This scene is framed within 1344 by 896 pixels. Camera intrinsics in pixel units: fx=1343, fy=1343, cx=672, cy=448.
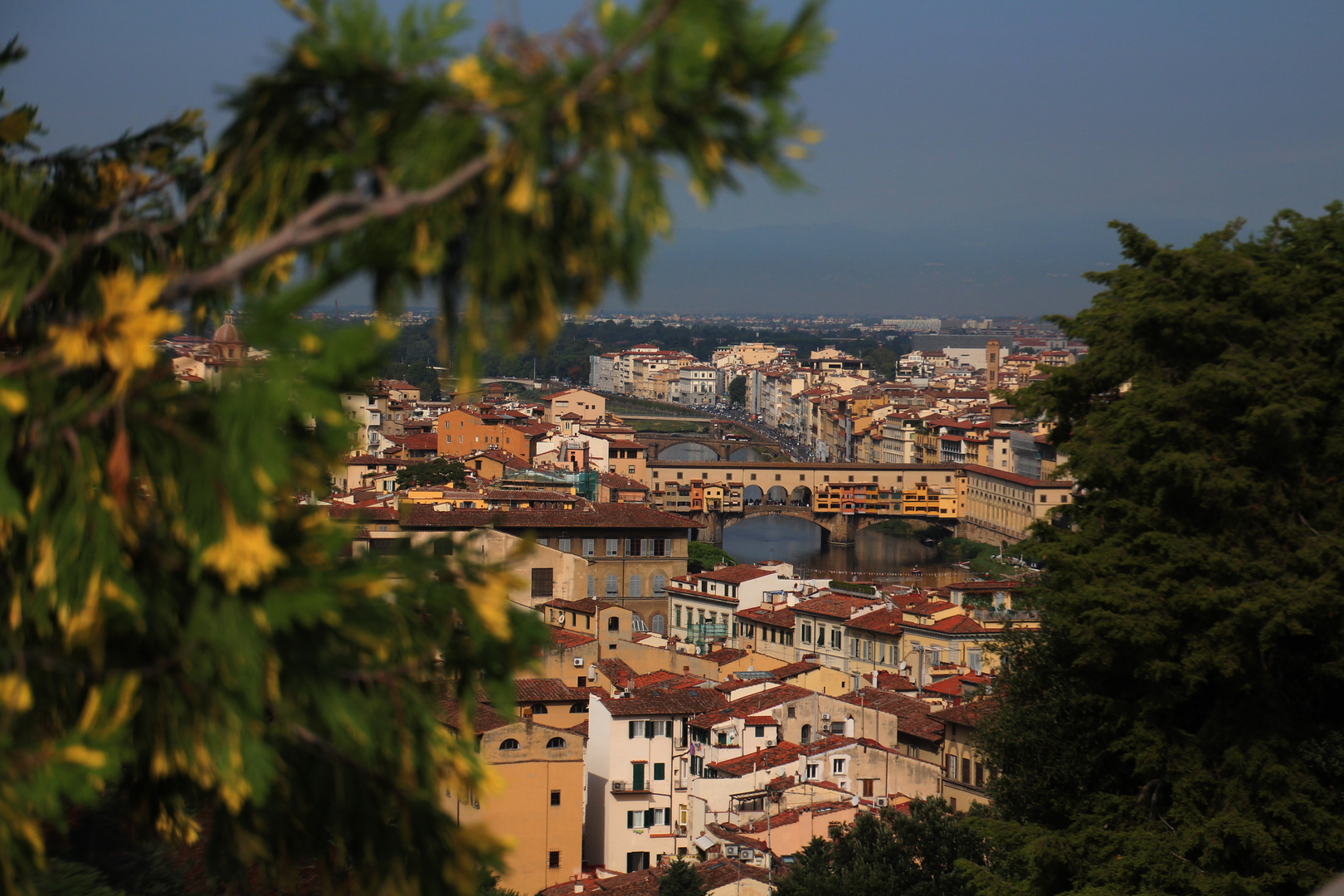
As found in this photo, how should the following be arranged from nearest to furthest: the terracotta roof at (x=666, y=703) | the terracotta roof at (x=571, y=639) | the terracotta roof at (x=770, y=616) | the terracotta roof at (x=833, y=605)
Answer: the terracotta roof at (x=666, y=703), the terracotta roof at (x=571, y=639), the terracotta roof at (x=833, y=605), the terracotta roof at (x=770, y=616)

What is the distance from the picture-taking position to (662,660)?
23.9m

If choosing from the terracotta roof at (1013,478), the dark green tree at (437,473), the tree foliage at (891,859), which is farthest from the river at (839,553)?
the tree foliage at (891,859)

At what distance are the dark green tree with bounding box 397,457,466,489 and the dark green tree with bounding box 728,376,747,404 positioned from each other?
235 feet

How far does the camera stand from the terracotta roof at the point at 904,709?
1790 centimetres

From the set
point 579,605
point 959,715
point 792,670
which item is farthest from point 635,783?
point 579,605

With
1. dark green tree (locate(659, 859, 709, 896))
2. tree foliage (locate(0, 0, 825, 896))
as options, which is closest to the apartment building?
dark green tree (locate(659, 859, 709, 896))

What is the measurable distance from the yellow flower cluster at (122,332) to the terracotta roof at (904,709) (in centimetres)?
1701

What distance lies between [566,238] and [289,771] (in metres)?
0.79

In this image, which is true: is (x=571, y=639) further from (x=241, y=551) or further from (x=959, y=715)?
(x=241, y=551)

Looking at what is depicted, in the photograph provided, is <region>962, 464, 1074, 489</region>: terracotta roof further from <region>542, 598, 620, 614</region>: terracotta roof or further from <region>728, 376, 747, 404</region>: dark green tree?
<region>728, 376, 747, 404</region>: dark green tree

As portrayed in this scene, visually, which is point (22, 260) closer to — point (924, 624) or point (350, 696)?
point (350, 696)

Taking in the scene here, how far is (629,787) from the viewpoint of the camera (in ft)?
54.1

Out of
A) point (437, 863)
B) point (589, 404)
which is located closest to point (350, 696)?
point (437, 863)

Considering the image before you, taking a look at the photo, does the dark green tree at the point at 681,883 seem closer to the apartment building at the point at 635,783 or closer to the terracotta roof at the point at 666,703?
the apartment building at the point at 635,783
